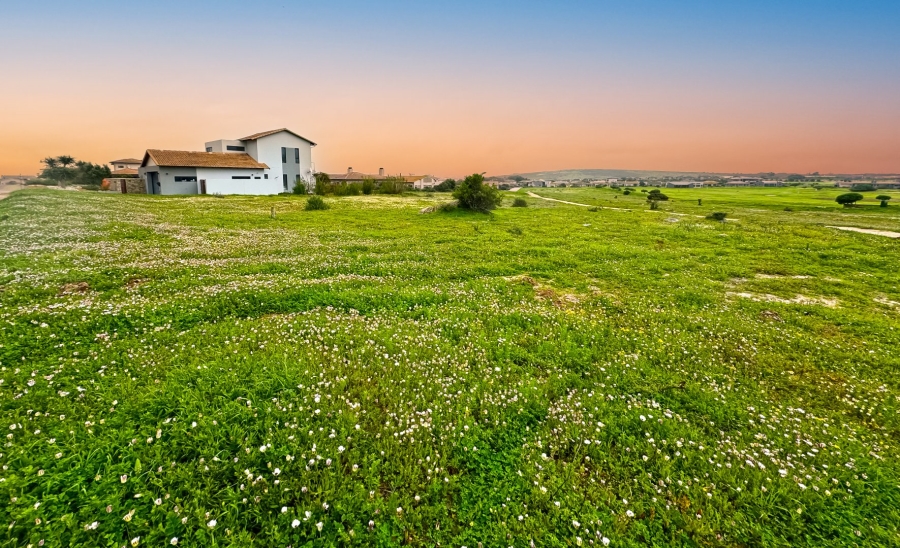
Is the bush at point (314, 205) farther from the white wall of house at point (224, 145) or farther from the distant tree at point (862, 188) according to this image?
the distant tree at point (862, 188)

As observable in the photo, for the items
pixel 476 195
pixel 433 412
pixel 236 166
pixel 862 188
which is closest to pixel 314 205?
pixel 476 195

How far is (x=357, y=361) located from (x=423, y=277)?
22.5ft

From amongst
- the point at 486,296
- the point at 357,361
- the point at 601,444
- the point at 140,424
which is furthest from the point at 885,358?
the point at 140,424

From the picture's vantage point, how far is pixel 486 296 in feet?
39.7

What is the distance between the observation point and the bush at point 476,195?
37.5 metres

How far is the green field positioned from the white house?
56647 millimetres

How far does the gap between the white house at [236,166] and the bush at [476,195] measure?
46.5 m

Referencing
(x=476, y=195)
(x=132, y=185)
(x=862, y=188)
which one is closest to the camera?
(x=476, y=195)

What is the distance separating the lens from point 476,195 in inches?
1479

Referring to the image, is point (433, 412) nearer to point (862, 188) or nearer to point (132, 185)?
point (132, 185)

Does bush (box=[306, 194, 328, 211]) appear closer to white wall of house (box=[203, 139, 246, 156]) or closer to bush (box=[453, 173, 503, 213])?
bush (box=[453, 173, 503, 213])

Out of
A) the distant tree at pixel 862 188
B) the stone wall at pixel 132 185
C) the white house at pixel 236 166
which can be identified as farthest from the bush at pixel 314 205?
the distant tree at pixel 862 188

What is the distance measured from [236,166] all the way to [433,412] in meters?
71.7

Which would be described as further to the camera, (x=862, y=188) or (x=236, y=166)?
(x=862, y=188)
